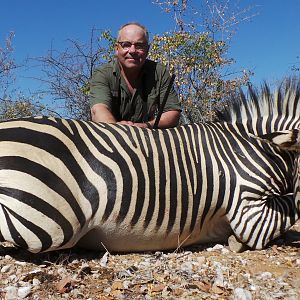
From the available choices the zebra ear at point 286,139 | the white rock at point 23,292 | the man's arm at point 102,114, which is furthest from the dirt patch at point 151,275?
the man's arm at point 102,114

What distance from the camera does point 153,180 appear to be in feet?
9.04

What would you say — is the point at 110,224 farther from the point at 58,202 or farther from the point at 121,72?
the point at 121,72

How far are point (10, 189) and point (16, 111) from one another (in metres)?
7.67

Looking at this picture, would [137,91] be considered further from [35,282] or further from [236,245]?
[35,282]

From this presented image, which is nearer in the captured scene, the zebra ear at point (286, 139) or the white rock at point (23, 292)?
the white rock at point (23, 292)

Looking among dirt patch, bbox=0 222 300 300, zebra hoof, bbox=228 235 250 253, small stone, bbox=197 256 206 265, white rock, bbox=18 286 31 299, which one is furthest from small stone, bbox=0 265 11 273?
zebra hoof, bbox=228 235 250 253

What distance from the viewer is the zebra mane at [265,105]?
3.24 m

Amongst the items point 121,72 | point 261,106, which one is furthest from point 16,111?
point 261,106

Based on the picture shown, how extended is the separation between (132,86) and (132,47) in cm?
44

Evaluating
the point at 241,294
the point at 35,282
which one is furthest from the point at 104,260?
the point at 241,294

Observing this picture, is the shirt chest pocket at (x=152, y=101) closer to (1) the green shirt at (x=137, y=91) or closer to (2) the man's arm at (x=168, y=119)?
(1) the green shirt at (x=137, y=91)

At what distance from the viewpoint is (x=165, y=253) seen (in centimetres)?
296

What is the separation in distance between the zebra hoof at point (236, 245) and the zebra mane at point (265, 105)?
35.0 inches

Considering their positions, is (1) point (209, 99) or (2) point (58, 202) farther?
(1) point (209, 99)
